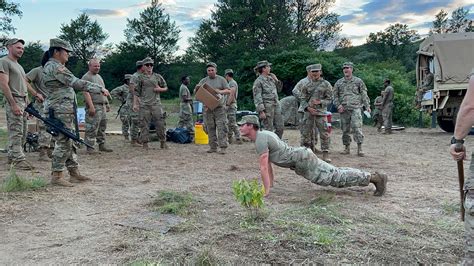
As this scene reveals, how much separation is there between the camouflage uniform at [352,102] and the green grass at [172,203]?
15.2ft

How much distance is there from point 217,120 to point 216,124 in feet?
0.39

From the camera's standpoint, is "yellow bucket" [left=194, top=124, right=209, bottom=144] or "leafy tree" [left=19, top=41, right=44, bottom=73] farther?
"leafy tree" [left=19, top=41, right=44, bottom=73]

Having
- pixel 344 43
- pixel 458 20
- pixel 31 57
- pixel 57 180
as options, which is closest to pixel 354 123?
pixel 57 180

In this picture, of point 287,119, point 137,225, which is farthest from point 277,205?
point 287,119

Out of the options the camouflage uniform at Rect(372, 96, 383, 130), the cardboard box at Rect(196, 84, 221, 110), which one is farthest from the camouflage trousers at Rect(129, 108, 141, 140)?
the camouflage uniform at Rect(372, 96, 383, 130)

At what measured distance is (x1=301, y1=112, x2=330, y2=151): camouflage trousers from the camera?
27.6 feet

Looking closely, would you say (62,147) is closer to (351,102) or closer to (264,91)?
(264,91)

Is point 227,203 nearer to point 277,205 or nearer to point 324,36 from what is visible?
point 277,205

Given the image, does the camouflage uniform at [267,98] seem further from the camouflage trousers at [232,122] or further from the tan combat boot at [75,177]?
the tan combat boot at [75,177]

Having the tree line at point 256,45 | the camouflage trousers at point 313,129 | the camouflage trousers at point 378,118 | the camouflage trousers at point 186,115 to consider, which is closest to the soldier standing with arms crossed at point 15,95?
the camouflage trousers at point 313,129

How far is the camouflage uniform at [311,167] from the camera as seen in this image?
547 centimetres

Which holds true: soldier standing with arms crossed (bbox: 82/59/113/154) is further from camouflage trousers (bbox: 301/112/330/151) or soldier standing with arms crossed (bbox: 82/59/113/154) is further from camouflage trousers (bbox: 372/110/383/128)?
camouflage trousers (bbox: 372/110/383/128)

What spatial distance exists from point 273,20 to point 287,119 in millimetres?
16177

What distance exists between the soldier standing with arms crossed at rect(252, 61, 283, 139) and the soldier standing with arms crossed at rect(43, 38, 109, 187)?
13.0ft
